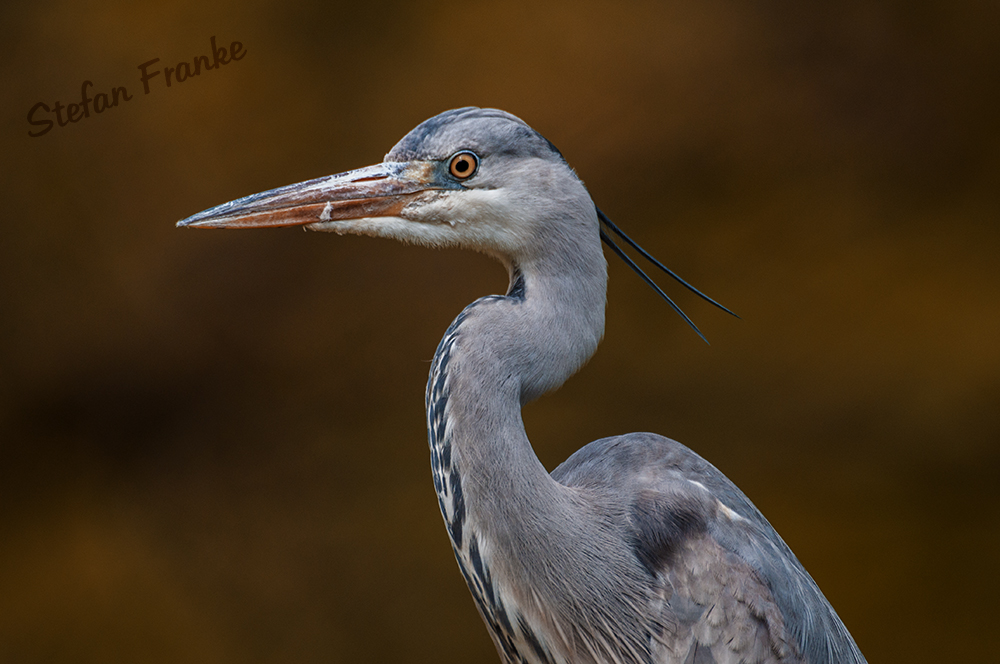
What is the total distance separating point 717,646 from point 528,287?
22.1 inches

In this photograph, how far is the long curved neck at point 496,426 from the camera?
1.12 meters

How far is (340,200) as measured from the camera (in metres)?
1.25

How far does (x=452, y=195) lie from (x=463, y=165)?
0.04 metres

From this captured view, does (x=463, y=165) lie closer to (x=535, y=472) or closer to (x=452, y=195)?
(x=452, y=195)

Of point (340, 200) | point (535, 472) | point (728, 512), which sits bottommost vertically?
point (728, 512)

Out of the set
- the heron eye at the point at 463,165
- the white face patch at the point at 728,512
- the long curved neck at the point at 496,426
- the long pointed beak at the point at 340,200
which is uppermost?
the heron eye at the point at 463,165

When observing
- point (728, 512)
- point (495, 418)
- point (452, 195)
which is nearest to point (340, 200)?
point (452, 195)

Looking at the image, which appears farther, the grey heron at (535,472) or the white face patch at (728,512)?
the white face patch at (728,512)

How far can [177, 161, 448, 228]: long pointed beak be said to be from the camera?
1231mm

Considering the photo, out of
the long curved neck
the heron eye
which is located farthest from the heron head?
the long curved neck

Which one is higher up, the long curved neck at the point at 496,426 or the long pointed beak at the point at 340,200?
the long pointed beak at the point at 340,200

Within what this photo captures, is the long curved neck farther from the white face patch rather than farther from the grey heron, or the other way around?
the white face patch

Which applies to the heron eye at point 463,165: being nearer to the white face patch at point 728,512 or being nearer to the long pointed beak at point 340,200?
the long pointed beak at point 340,200

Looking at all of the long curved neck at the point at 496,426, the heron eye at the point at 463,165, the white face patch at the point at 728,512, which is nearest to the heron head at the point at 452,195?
the heron eye at the point at 463,165
